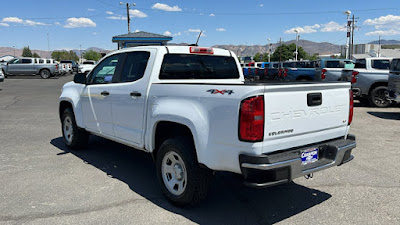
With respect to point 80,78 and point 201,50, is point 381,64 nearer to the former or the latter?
point 201,50

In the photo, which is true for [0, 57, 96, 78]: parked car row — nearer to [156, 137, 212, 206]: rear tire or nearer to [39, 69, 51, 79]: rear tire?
[39, 69, 51, 79]: rear tire

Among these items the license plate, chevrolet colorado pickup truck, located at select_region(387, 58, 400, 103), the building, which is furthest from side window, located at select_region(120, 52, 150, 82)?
the building

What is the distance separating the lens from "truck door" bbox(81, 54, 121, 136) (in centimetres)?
504

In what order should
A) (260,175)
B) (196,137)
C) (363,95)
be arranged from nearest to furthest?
(260,175)
(196,137)
(363,95)

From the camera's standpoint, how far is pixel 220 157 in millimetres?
3312

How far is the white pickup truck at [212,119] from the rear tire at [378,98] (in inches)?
366

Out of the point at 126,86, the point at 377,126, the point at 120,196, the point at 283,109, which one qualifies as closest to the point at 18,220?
the point at 120,196

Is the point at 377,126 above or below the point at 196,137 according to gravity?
below

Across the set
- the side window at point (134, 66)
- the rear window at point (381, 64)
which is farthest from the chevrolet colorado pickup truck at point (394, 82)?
the side window at point (134, 66)

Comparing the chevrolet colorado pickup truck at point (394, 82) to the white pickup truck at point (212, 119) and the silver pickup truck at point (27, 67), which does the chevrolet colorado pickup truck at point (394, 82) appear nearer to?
the white pickup truck at point (212, 119)

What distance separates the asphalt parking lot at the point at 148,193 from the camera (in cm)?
369

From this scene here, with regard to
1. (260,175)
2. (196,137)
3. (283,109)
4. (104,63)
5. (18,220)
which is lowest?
(18,220)

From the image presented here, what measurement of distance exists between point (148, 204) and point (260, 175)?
1527 mm

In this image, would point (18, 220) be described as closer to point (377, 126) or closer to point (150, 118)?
point (150, 118)
